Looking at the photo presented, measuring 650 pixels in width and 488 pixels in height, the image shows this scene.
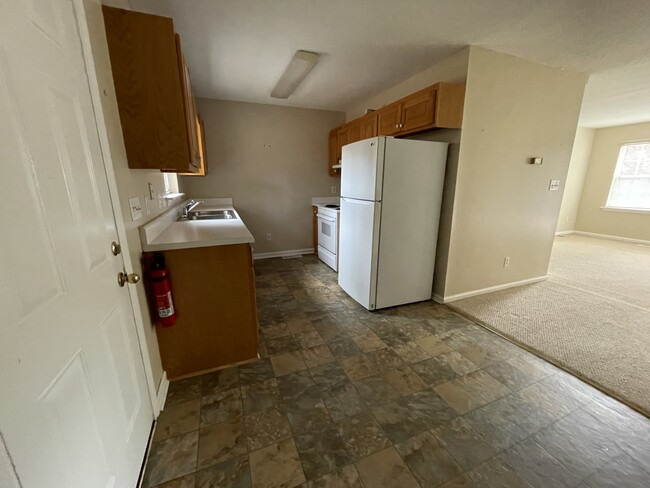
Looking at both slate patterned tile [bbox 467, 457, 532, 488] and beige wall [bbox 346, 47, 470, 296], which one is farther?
beige wall [bbox 346, 47, 470, 296]

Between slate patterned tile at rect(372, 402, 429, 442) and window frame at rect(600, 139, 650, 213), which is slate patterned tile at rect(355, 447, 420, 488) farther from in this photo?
window frame at rect(600, 139, 650, 213)

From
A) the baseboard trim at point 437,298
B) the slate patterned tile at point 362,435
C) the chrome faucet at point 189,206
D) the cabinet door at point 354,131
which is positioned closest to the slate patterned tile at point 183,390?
the slate patterned tile at point 362,435

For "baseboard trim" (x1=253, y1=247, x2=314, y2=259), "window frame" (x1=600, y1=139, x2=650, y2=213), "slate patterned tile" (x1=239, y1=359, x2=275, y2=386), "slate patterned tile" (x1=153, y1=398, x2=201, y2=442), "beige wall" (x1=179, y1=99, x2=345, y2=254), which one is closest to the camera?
"slate patterned tile" (x1=153, y1=398, x2=201, y2=442)

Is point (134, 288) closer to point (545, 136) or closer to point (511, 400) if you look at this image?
point (511, 400)

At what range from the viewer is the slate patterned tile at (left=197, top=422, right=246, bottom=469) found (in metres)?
1.27

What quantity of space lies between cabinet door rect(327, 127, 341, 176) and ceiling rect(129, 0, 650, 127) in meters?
1.06

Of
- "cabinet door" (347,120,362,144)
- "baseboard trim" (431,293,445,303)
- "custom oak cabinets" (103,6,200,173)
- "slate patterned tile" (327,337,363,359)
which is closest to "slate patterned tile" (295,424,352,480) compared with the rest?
"slate patterned tile" (327,337,363,359)

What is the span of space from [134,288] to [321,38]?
2.41m

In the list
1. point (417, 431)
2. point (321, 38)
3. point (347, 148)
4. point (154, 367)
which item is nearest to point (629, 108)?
point (347, 148)

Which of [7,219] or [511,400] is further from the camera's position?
[511,400]

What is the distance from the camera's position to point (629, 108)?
13.8 feet

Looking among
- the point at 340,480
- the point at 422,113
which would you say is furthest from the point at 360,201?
the point at 340,480

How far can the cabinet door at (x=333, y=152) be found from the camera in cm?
426

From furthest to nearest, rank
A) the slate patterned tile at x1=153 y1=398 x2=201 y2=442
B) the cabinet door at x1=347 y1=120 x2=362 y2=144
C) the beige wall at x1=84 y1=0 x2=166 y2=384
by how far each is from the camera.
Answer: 1. the cabinet door at x1=347 y1=120 x2=362 y2=144
2. the slate patterned tile at x1=153 y1=398 x2=201 y2=442
3. the beige wall at x1=84 y1=0 x2=166 y2=384
